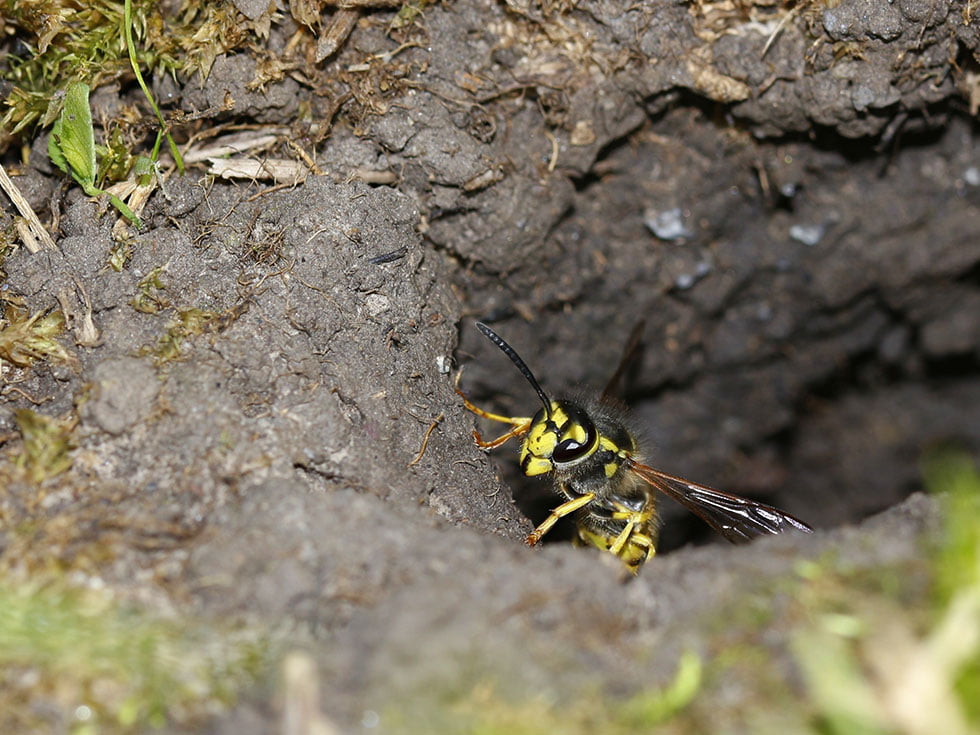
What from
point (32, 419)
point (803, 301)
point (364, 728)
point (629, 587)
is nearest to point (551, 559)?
point (629, 587)

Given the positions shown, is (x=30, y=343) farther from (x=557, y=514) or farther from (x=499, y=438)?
(x=557, y=514)

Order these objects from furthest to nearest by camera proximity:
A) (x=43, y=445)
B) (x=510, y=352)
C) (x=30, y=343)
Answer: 1. (x=510, y=352)
2. (x=30, y=343)
3. (x=43, y=445)

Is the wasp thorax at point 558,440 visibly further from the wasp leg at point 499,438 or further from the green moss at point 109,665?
the green moss at point 109,665

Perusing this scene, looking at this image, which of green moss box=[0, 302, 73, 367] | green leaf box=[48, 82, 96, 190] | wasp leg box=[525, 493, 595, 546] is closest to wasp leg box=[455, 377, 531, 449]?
wasp leg box=[525, 493, 595, 546]

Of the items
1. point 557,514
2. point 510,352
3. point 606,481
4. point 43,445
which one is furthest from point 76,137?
point 606,481

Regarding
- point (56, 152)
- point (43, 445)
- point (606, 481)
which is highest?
point (56, 152)

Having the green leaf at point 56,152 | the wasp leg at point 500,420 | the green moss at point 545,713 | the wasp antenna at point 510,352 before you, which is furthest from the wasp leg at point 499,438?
the green leaf at point 56,152
